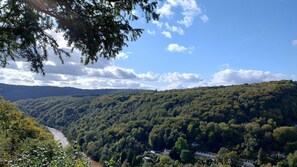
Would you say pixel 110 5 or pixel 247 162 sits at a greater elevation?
pixel 110 5

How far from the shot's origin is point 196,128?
276 ft

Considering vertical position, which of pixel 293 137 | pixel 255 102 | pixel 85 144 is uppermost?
pixel 255 102

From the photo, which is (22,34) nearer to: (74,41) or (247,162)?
(74,41)

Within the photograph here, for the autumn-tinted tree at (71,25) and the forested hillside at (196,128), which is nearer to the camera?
the autumn-tinted tree at (71,25)

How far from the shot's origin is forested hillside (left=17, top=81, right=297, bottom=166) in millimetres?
73062

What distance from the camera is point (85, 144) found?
3610 inches

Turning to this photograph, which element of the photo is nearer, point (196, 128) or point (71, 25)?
point (71, 25)

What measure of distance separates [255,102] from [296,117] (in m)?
14.7

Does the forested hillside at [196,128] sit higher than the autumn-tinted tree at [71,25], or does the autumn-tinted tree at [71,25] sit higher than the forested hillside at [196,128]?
the autumn-tinted tree at [71,25]

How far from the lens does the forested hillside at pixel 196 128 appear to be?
73.1 m

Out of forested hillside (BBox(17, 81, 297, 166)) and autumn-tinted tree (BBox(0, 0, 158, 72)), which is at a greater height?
autumn-tinted tree (BBox(0, 0, 158, 72))

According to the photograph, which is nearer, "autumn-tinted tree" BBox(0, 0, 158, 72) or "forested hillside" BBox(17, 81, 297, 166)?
"autumn-tinted tree" BBox(0, 0, 158, 72)

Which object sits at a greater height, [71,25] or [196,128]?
[71,25]

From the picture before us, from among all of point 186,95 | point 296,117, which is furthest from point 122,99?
point 296,117
